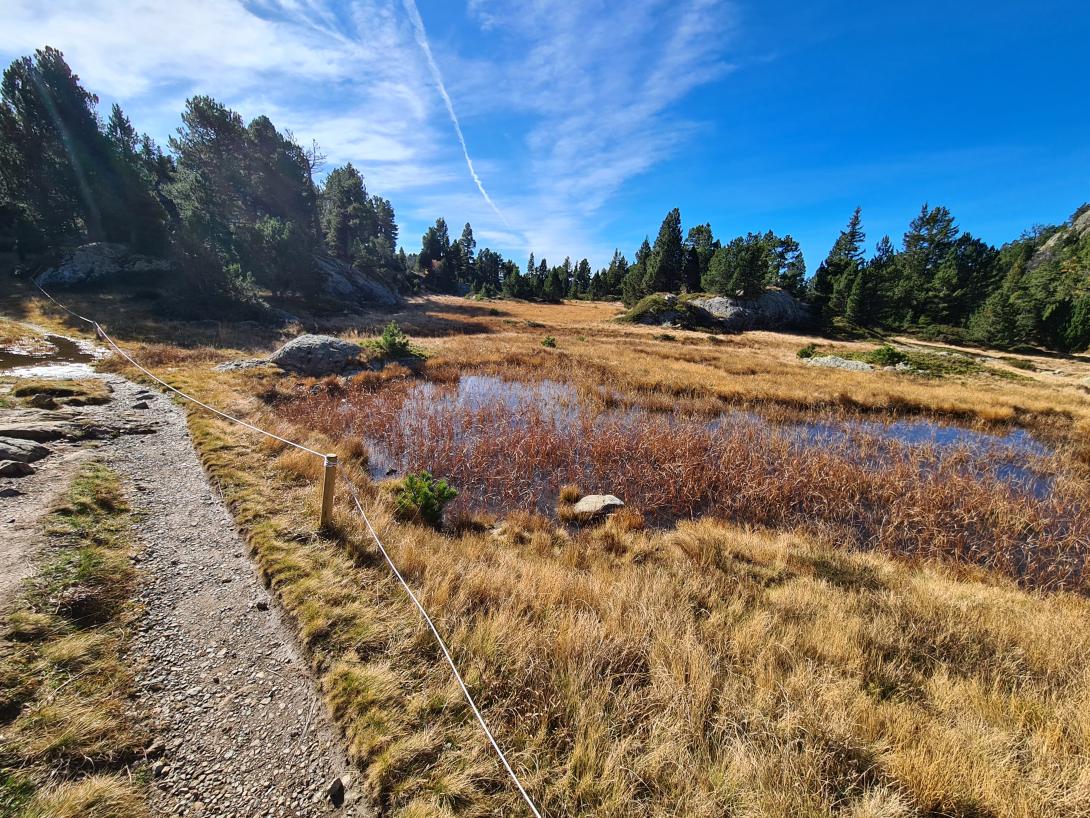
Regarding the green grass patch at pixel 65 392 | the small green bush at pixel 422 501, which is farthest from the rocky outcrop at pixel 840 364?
the green grass patch at pixel 65 392

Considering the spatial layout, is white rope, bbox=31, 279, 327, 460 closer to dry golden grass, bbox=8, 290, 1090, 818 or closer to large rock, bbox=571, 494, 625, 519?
dry golden grass, bbox=8, 290, 1090, 818

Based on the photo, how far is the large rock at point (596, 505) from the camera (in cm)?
830

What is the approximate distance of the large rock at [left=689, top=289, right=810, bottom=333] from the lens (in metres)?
54.7

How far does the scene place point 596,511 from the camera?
8305 millimetres

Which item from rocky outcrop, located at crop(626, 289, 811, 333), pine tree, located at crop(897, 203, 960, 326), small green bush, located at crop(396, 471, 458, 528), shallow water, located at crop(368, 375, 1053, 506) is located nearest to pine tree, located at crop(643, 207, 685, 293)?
rocky outcrop, located at crop(626, 289, 811, 333)

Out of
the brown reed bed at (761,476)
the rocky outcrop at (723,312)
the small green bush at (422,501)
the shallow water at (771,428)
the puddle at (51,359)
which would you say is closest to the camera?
the small green bush at (422,501)

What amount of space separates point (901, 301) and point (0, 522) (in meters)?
87.9

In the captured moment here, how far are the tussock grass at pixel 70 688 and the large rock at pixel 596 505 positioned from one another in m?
6.69

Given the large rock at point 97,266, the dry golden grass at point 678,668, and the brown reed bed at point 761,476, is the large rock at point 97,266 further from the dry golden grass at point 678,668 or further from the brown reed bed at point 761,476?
the dry golden grass at point 678,668

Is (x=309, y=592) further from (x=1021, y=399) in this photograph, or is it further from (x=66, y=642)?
(x=1021, y=399)

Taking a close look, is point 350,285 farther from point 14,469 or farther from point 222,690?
point 222,690

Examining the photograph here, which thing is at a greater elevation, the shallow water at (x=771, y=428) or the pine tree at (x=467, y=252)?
the pine tree at (x=467, y=252)

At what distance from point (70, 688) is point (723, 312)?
6231 centimetres

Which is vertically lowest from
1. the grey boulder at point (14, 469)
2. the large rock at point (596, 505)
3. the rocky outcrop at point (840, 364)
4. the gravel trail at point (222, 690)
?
the large rock at point (596, 505)
